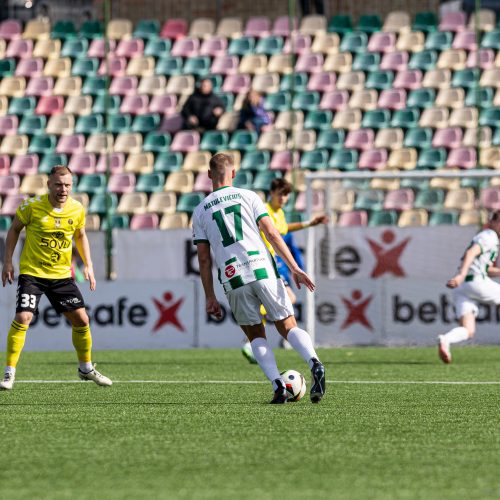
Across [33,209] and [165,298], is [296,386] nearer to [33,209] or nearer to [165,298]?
[33,209]

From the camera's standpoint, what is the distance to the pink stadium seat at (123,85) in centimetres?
2578

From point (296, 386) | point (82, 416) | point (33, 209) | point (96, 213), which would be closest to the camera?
point (82, 416)

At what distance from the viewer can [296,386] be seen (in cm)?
966

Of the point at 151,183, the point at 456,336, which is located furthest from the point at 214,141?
the point at 456,336

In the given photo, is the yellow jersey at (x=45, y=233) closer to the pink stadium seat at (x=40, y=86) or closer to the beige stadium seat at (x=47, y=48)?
the pink stadium seat at (x=40, y=86)

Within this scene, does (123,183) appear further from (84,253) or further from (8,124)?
(84,253)

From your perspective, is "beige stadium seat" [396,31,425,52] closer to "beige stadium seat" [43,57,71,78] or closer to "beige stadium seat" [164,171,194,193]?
"beige stadium seat" [164,171,194,193]

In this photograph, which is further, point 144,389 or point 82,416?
point 144,389

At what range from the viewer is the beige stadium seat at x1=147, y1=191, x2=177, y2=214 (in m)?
22.9

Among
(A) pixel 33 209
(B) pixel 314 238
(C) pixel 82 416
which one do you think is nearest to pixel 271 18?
(B) pixel 314 238

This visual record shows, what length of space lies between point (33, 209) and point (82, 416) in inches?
113

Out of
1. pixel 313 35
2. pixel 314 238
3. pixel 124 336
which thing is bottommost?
pixel 124 336

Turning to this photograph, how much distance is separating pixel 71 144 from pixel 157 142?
5.63 feet

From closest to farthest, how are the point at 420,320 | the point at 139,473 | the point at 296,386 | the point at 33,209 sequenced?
1. the point at 139,473
2. the point at 296,386
3. the point at 33,209
4. the point at 420,320
